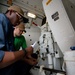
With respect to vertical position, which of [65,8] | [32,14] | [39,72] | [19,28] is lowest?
[39,72]

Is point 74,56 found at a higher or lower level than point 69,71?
higher

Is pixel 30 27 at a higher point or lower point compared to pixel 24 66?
higher

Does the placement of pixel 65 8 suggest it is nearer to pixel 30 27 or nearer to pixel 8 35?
pixel 8 35

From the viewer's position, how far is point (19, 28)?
7.64 feet

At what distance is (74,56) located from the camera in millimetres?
1113

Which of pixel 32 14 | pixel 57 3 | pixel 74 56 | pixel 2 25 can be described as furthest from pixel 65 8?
pixel 32 14

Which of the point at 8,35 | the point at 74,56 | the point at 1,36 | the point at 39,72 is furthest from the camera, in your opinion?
the point at 39,72

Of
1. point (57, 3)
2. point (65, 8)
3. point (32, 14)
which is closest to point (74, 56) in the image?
point (65, 8)

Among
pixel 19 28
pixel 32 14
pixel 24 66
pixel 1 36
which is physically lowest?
pixel 24 66

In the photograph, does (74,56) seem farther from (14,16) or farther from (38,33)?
(38,33)

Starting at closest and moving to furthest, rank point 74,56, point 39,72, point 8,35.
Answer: point 8,35
point 74,56
point 39,72

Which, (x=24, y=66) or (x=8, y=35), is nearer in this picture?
(x=8, y=35)

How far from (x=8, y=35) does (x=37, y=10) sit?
2561 mm

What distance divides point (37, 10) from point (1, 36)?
2693 mm
